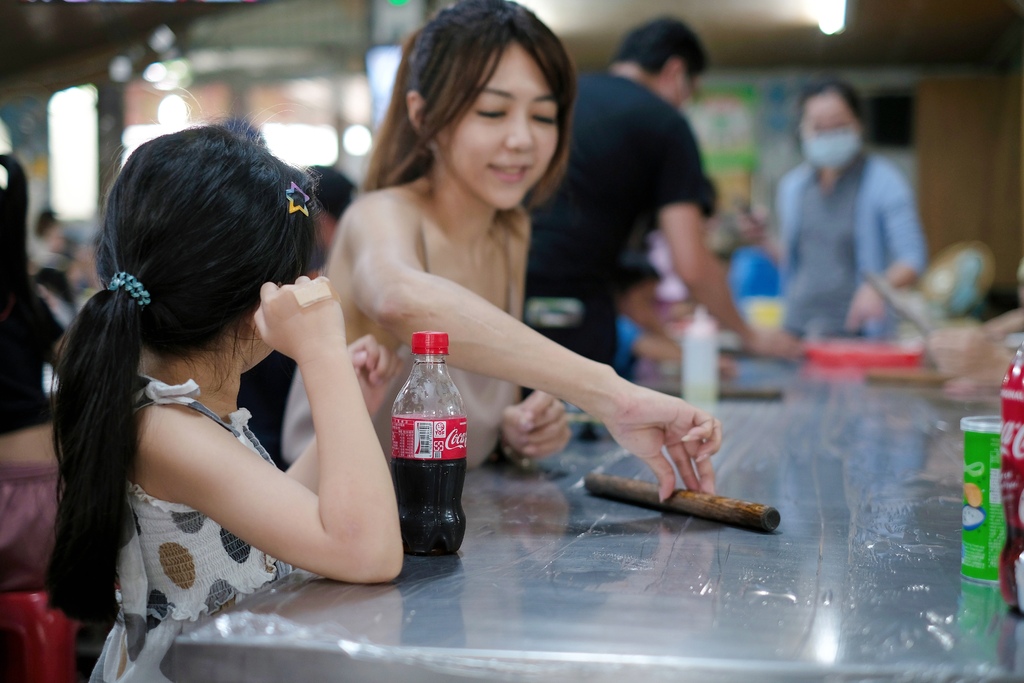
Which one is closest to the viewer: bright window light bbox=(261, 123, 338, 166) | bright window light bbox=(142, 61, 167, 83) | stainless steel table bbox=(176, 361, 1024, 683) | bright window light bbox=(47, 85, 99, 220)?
stainless steel table bbox=(176, 361, 1024, 683)

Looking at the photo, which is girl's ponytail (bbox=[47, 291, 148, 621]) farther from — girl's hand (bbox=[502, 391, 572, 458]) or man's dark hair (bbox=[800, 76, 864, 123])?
man's dark hair (bbox=[800, 76, 864, 123])

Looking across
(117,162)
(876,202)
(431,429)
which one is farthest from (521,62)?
(876,202)

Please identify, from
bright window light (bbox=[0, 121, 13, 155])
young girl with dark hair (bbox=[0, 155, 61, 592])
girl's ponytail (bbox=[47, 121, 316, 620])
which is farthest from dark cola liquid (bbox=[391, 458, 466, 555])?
bright window light (bbox=[0, 121, 13, 155])

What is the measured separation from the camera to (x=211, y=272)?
3.18 feet


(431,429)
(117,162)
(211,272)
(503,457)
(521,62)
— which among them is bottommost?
(503,457)

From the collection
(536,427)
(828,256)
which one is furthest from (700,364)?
(828,256)

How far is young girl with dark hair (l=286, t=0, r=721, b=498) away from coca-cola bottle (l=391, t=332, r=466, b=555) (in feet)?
0.76

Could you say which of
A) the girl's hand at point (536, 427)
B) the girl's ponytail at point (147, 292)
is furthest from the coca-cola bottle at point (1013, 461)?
the girl's hand at point (536, 427)

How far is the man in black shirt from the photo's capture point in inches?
99.4

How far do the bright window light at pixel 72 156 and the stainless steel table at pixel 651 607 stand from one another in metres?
6.93

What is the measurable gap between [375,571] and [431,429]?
16cm

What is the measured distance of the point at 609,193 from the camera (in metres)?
2.56

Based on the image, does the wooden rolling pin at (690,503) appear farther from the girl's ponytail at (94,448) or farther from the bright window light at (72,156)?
the bright window light at (72,156)

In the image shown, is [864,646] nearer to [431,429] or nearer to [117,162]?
[431,429]
